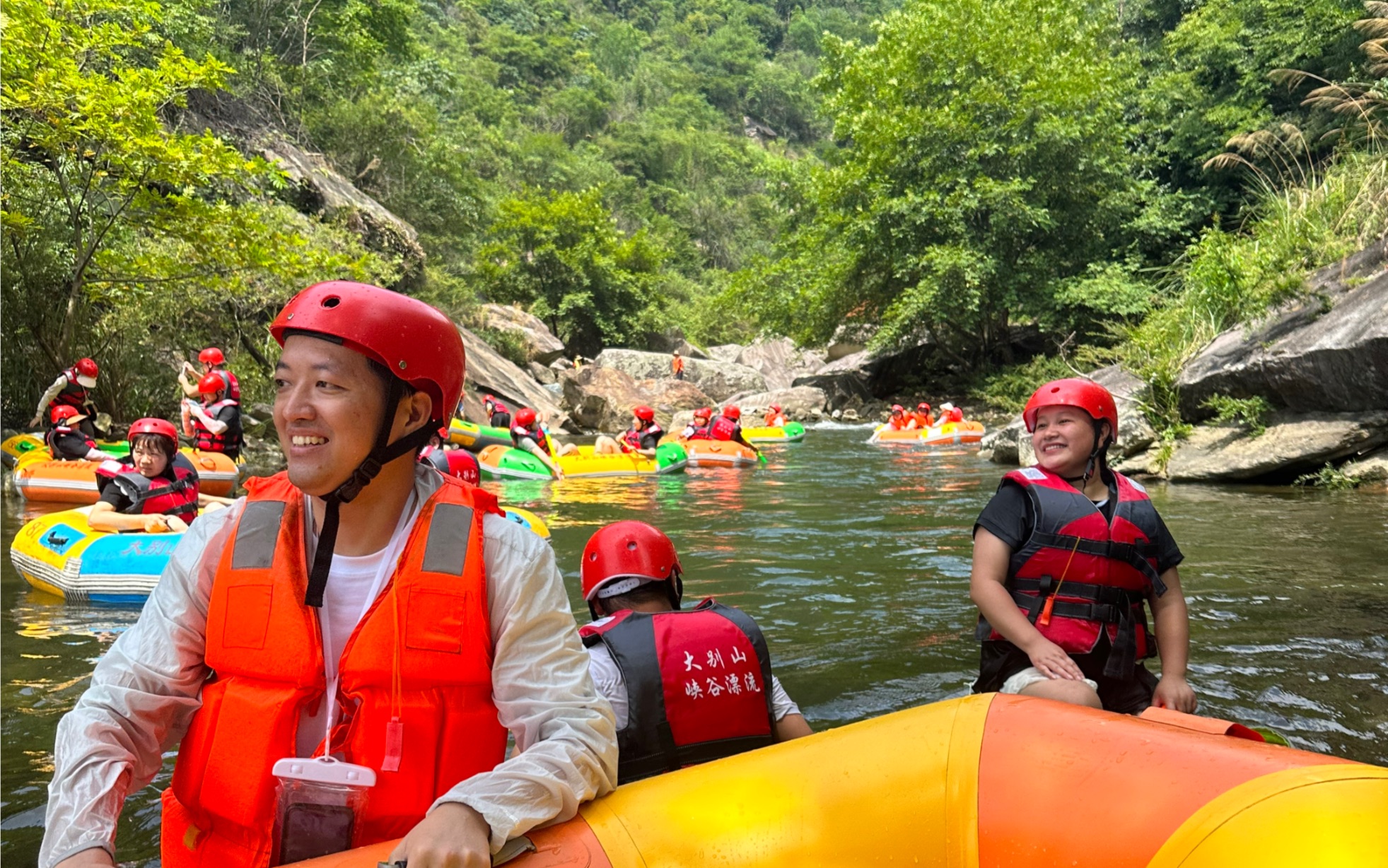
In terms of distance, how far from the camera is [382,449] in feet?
5.94

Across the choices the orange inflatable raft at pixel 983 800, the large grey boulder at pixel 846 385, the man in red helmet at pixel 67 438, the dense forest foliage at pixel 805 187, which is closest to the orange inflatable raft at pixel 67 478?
the man in red helmet at pixel 67 438

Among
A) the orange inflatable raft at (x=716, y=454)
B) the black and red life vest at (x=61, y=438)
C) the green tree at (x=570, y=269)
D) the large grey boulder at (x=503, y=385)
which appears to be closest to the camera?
the black and red life vest at (x=61, y=438)

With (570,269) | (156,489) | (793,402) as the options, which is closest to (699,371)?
(793,402)

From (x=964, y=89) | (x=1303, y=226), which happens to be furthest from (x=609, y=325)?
(x=1303, y=226)

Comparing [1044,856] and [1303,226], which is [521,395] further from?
[1044,856]

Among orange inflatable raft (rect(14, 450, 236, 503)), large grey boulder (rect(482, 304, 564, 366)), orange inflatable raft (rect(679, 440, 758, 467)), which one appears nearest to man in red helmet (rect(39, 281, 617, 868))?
orange inflatable raft (rect(14, 450, 236, 503))

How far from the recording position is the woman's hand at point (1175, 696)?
9.86ft

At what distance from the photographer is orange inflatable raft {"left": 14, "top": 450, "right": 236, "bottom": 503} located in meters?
10.1

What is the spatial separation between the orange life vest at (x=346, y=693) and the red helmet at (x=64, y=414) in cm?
1091

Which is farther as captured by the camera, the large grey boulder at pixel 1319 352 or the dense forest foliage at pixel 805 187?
the dense forest foliage at pixel 805 187

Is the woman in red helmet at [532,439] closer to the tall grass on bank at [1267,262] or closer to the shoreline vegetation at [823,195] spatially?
the shoreline vegetation at [823,195]

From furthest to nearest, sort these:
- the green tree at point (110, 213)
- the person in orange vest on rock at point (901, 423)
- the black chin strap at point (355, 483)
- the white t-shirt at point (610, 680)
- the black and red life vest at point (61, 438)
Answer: the person in orange vest on rock at point (901, 423) < the green tree at point (110, 213) < the black and red life vest at point (61, 438) < the white t-shirt at point (610, 680) < the black chin strap at point (355, 483)

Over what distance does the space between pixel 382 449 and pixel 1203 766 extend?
1.42 metres

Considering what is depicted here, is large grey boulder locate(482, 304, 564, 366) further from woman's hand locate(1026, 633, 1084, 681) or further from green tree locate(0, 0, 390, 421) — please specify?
woman's hand locate(1026, 633, 1084, 681)
